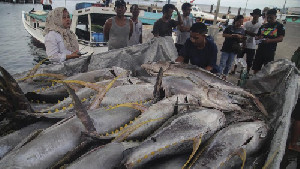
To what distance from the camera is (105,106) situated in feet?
8.26

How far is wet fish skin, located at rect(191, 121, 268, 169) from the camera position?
189 cm

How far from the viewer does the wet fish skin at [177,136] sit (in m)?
1.91

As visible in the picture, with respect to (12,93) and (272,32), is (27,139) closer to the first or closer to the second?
(12,93)

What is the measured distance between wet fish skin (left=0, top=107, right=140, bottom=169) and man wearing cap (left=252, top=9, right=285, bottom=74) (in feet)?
16.5

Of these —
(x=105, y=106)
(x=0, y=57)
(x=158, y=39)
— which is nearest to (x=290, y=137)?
(x=105, y=106)

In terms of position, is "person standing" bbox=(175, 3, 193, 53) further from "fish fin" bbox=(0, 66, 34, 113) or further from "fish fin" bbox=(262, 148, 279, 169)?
"fish fin" bbox=(262, 148, 279, 169)

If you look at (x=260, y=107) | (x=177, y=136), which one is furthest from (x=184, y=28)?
(x=177, y=136)

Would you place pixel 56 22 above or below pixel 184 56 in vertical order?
above

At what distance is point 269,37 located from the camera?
18.8 ft

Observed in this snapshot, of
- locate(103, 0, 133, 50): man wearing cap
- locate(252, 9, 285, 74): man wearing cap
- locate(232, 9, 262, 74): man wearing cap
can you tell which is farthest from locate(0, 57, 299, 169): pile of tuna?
locate(232, 9, 262, 74): man wearing cap

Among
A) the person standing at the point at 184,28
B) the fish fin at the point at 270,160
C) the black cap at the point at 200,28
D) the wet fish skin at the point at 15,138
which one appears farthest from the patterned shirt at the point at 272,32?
the wet fish skin at the point at 15,138

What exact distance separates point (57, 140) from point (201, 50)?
2767 millimetres

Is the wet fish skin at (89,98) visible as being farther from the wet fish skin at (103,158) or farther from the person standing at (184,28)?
the person standing at (184,28)

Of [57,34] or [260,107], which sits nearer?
[260,107]
